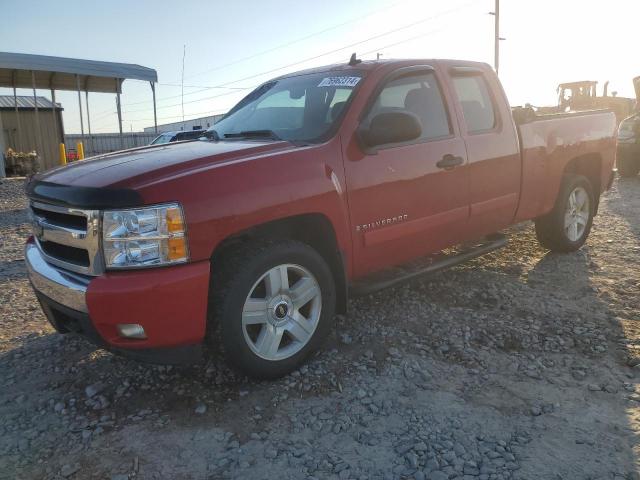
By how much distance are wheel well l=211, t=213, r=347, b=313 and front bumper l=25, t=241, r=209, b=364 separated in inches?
11.7

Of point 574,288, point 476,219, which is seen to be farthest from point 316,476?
point 574,288

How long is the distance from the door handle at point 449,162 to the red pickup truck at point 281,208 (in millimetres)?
12

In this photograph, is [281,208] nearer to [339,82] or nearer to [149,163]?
[149,163]

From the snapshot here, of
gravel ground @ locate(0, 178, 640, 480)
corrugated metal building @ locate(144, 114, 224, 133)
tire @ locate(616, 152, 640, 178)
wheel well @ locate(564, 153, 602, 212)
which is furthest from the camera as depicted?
corrugated metal building @ locate(144, 114, 224, 133)

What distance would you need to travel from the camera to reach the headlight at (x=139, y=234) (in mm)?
2482

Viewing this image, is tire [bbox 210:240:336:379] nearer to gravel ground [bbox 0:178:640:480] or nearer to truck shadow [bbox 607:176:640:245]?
gravel ground [bbox 0:178:640:480]

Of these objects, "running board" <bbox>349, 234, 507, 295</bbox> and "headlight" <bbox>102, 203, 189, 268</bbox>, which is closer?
"headlight" <bbox>102, 203, 189, 268</bbox>

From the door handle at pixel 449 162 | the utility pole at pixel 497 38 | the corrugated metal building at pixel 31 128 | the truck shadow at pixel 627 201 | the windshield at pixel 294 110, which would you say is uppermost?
the utility pole at pixel 497 38

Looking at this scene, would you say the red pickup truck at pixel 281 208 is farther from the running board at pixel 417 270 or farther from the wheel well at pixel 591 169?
the wheel well at pixel 591 169

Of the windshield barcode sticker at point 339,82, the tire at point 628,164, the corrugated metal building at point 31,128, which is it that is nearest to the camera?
the windshield barcode sticker at point 339,82

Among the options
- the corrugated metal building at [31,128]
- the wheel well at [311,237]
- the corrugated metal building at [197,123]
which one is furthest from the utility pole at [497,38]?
the wheel well at [311,237]

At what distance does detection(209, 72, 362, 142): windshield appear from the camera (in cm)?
344

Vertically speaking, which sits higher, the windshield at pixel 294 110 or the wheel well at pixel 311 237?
the windshield at pixel 294 110

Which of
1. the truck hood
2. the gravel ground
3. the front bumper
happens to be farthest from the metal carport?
the front bumper
